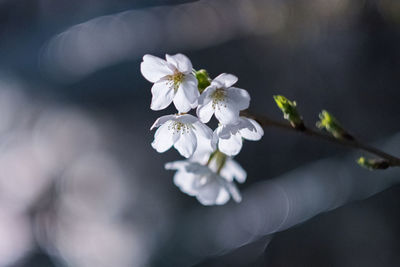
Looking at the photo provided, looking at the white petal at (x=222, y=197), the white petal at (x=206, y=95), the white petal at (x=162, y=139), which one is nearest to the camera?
the white petal at (x=206, y=95)

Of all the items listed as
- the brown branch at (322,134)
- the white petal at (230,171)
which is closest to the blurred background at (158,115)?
the white petal at (230,171)

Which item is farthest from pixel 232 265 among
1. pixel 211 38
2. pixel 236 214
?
pixel 211 38

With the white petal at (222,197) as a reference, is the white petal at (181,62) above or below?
above

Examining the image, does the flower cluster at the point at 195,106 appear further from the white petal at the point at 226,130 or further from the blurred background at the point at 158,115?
the blurred background at the point at 158,115

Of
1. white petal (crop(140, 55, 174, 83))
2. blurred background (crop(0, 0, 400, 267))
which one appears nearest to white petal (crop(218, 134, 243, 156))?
white petal (crop(140, 55, 174, 83))

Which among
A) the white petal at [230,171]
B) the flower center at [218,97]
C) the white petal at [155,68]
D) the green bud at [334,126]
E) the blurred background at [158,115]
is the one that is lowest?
the blurred background at [158,115]

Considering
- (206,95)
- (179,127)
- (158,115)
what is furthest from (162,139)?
(158,115)

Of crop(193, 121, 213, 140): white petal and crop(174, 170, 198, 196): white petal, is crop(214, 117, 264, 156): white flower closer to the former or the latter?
crop(193, 121, 213, 140): white petal
